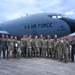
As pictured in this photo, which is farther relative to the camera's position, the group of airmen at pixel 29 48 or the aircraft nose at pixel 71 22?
the aircraft nose at pixel 71 22

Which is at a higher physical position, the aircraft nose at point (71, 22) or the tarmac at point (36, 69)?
the aircraft nose at point (71, 22)

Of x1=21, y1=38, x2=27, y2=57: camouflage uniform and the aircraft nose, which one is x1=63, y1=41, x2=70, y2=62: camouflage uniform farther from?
the aircraft nose

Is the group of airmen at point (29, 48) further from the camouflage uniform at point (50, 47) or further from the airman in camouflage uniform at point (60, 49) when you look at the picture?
the airman in camouflage uniform at point (60, 49)

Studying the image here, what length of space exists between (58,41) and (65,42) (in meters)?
0.96

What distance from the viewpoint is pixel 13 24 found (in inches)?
1183

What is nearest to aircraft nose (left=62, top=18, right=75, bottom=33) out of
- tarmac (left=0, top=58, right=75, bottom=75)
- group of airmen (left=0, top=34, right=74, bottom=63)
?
group of airmen (left=0, top=34, right=74, bottom=63)

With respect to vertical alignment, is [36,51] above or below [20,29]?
below

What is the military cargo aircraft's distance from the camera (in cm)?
2441

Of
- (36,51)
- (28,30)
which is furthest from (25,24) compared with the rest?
(36,51)

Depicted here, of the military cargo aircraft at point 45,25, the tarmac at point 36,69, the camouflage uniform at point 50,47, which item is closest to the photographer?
the tarmac at point 36,69

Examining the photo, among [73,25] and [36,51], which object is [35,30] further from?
[36,51]

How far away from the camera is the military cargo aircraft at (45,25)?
24.4 m

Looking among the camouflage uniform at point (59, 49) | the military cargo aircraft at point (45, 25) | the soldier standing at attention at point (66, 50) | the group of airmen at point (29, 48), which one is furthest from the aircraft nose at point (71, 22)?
the soldier standing at attention at point (66, 50)

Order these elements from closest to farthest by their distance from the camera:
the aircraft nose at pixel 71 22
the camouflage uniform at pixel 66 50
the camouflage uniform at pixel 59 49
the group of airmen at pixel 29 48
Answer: the camouflage uniform at pixel 66 50, the camouflage uniform at pixel 59 49, the group of airmen at pixel 29 48, the aircraft nose at pixel 71 22
